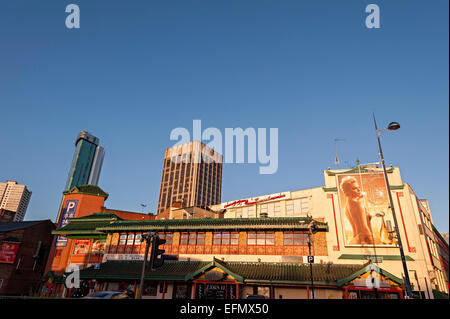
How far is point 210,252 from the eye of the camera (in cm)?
3225

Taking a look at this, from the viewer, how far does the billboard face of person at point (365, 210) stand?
95.0 ft

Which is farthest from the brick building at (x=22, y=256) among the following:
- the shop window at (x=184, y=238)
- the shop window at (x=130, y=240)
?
the shop window at (x=184, y=238)

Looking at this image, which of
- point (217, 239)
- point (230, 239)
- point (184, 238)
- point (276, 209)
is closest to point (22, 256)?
point (184, 238)

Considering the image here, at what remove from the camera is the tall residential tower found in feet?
488

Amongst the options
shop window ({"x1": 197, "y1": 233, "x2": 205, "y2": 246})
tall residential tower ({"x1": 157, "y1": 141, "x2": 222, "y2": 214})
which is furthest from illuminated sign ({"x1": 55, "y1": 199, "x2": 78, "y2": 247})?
tall residential tower ({"x1": 157, "y1": 141, "x2": 222, "y2": 214})

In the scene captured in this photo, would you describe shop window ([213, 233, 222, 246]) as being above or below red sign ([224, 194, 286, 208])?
below

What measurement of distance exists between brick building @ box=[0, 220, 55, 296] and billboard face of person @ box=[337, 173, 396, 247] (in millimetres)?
42429

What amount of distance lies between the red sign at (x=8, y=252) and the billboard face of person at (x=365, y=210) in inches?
1865

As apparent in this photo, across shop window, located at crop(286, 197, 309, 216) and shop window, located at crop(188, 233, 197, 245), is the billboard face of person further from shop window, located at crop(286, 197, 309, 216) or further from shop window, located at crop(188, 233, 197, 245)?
shop window, located at crop(188, 233, 197, 245)

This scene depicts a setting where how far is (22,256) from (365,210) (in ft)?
163

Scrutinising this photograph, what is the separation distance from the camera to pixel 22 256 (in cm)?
4331

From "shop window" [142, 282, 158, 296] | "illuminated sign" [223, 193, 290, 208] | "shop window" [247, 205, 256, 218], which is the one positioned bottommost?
"shop window" [142, 282, 158, 296]
